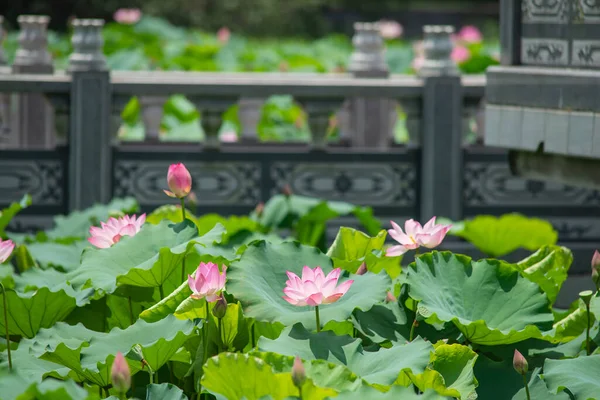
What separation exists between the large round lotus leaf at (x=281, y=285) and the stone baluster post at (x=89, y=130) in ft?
14.1

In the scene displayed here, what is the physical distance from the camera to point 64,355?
2408 millimetres

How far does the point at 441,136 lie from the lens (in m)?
7.09

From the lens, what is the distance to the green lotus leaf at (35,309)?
274cm

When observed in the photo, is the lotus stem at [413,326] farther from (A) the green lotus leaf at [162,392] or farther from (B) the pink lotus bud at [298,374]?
(B) the pink lotus bud at [298,374]

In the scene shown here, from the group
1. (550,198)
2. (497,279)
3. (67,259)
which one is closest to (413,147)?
(550,198)

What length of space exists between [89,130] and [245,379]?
4975 mm

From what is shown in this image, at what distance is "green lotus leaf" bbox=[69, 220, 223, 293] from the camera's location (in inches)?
105

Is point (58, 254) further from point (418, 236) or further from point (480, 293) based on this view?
point (480, 293)

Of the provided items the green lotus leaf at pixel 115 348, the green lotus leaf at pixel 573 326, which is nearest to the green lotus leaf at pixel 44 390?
the green lotus leaf at pixel 115 348

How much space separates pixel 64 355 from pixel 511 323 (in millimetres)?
1026

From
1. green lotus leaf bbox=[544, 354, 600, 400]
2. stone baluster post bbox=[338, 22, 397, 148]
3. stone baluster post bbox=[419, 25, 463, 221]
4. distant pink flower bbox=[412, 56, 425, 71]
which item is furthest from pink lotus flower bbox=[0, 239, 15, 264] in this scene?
stone baluster post bbox=[338, 22, 397, 148]

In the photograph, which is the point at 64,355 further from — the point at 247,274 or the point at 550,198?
the point at 550,198

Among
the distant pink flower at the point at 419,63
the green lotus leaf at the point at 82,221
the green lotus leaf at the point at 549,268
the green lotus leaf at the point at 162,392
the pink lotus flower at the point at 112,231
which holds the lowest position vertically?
the green lotus leaf at the point at 82,221

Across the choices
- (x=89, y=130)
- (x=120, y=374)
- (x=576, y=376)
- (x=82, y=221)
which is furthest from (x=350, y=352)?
(x=89, y=130)
